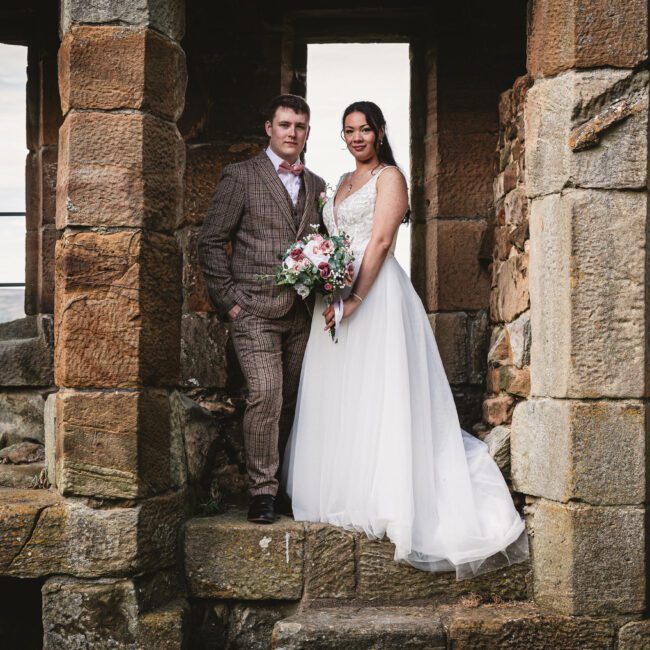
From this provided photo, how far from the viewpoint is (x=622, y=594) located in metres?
4.10

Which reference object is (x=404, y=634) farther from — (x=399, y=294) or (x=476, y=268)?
(x=476, y=268)

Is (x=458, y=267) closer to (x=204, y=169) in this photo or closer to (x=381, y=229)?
(x=381, y=229)

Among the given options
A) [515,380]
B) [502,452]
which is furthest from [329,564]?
[515,380]

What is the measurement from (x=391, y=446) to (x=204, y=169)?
2254mm

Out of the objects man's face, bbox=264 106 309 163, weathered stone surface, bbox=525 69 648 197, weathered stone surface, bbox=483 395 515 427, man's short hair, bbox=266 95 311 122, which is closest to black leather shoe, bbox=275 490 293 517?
weathered stone surface, bbox=483 395 515 427

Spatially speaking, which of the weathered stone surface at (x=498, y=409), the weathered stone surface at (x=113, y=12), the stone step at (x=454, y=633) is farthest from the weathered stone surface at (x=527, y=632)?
the weathered stone surface at (x=113, y=12)

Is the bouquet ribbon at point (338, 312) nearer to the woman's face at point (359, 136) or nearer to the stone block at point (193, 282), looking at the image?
the woman's face at point (359, 136)

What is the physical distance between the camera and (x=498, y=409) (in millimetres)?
4980

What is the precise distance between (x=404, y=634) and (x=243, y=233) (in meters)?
2.16

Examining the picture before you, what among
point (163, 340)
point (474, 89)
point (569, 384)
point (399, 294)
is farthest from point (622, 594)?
point (474, 89)

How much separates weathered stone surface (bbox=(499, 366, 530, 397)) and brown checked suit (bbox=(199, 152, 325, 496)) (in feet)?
3.69

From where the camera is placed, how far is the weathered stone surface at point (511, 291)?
4.61 metres

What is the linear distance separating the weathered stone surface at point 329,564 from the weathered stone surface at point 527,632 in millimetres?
538

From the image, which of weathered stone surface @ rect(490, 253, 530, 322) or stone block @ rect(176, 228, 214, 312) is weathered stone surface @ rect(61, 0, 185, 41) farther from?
weathered stone surface @ rect(490, 253, 530, 322)
